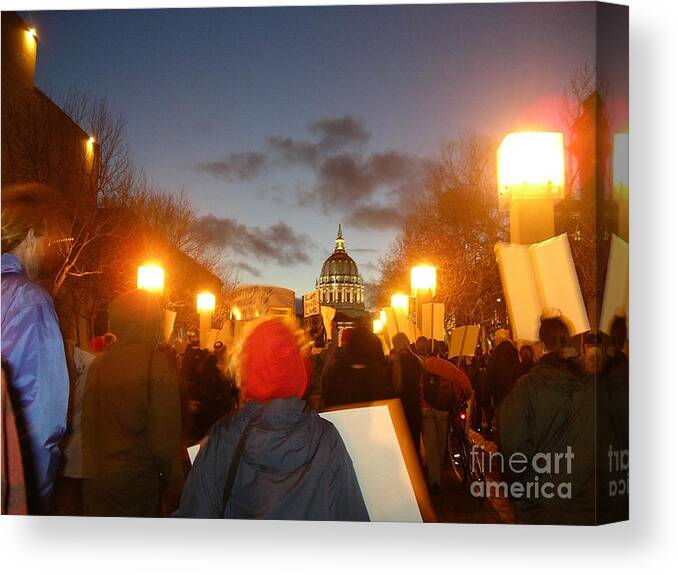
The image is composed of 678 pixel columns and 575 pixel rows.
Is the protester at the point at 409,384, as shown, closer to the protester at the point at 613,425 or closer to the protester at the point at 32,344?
the protester at the point at 613,425

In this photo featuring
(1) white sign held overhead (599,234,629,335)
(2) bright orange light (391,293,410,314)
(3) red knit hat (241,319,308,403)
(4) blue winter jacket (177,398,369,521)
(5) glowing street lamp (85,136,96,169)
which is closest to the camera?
(4) blue winter jacket (177,398,369,521)

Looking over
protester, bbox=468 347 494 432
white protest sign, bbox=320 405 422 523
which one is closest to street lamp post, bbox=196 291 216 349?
white protest sign, bbox=320 405 422 523

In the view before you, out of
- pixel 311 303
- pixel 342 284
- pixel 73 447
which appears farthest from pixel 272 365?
pixel 73 447

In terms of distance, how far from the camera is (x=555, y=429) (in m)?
4.79

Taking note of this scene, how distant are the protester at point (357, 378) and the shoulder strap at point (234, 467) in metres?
0.95

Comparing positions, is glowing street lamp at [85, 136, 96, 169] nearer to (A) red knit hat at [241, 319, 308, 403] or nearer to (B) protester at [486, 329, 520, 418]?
(A) red knit hat at [241, 319, 308, 403]

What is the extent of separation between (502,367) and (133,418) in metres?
2.13

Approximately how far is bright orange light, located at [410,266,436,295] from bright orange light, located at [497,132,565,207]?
61 centimetres

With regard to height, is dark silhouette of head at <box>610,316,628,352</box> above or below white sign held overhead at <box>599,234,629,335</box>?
below

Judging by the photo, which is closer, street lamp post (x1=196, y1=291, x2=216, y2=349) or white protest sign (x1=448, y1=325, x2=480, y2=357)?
white protest sign (x1=448, y1=325, x2=480, y2=357)

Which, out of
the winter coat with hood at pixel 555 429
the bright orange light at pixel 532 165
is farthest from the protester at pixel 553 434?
the bright orange light at pixel 532 165

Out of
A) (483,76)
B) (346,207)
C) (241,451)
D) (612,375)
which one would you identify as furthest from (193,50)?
(612,375)

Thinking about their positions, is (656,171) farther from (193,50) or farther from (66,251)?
(66,251)

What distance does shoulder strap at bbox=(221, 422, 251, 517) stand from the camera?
389 cm
